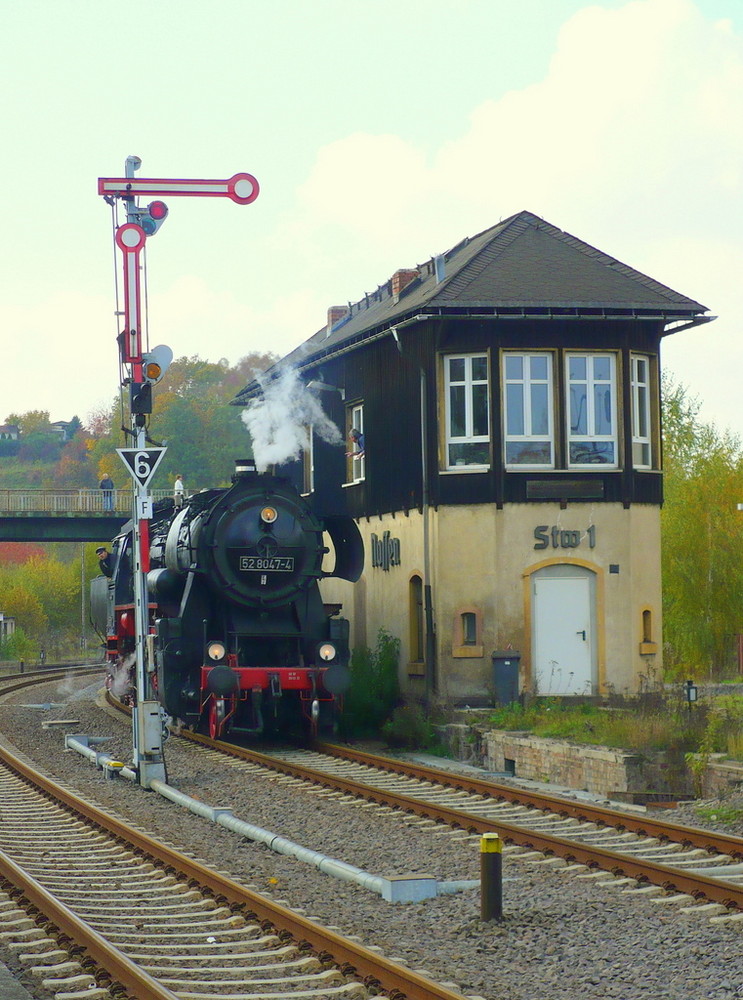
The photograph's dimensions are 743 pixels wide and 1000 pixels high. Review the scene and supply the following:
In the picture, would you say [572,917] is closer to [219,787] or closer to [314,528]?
[219,787]

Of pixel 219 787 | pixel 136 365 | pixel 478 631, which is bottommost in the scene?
pixel 219 787

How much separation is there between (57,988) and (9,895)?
7.58 feet

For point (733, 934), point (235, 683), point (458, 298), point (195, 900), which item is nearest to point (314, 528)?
point (235, 683)

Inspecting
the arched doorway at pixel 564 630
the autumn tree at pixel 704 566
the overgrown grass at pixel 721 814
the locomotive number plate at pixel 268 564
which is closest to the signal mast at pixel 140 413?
the locomotive number plate at pixel 268 564

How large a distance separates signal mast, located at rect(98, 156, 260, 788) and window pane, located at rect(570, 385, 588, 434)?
794cm

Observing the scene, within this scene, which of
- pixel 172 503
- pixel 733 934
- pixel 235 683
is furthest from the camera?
pixel 172 503

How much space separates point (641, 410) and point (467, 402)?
3160mm

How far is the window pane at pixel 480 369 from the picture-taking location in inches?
853

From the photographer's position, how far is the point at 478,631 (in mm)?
21172

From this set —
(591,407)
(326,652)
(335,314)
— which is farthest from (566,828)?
(335,314)

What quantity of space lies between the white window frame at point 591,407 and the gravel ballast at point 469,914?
30.3 feet

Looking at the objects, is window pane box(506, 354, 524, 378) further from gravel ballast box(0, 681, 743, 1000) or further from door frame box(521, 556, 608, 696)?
gravel ballast box(0, 681, 743, 1000)

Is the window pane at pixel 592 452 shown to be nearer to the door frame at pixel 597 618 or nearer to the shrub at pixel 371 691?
the door frame at pixel 597 618

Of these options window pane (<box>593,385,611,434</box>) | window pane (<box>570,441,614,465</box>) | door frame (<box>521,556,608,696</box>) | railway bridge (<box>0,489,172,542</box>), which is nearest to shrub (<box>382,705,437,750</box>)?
door frame (<box>521,556,608,696</box>)
